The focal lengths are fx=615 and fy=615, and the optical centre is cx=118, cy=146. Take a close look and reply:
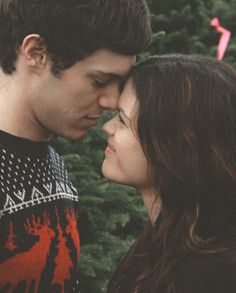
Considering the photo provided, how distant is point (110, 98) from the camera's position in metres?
2.81

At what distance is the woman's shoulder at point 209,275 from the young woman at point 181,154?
77mm

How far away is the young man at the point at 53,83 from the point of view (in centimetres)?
265

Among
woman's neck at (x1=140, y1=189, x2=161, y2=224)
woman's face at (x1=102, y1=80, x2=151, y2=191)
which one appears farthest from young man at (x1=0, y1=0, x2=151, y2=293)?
woman's neck at (x1=140, y1=189, x2=161, y2=224)

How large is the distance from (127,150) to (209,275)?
683mm

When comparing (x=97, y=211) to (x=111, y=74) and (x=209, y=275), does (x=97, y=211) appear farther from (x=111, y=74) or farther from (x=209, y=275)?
(x=209, y=275)

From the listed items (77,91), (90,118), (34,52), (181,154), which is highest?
(34,52)

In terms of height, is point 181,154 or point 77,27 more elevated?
point 77,27

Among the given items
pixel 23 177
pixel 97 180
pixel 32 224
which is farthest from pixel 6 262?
pixel 97 180

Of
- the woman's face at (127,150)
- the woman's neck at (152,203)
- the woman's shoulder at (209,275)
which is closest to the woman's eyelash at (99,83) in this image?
the woman's face at (127,150)

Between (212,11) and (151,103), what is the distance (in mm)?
4917

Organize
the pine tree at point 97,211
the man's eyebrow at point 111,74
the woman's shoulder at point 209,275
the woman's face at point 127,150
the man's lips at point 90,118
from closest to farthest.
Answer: the woman's shoulder at point 209,275 → the woman's face at point 127,150 → the man's eyebrow at point 111,74 → the man's lips at point 90,118 → the pine tree at point 97,211

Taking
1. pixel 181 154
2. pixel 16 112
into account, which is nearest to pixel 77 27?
pixel 16 112

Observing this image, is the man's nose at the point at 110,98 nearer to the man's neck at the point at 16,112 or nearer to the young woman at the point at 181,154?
the young woman at the point at 181,154

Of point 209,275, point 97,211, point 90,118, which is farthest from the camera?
point 97,211
